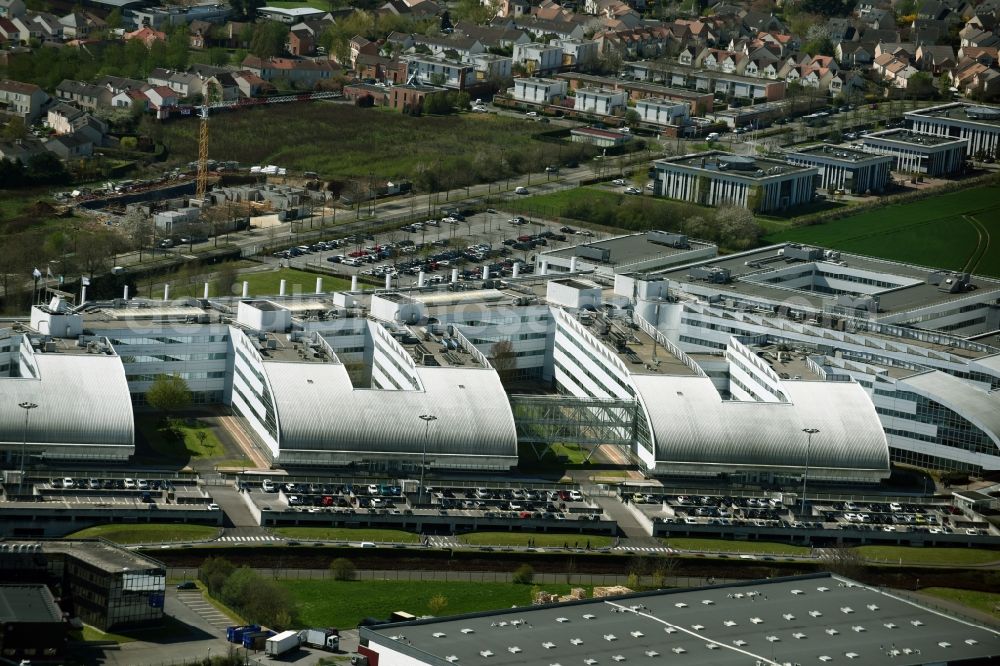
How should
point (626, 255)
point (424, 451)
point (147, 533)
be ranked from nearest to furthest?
point (147, 533)
point (424, 451)
point (626, 255)

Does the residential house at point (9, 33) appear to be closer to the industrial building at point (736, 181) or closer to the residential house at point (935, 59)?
the industrial building at point (736, 181)

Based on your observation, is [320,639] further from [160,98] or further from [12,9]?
[12,9]

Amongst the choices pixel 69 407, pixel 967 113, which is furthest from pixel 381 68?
pixel 69 407

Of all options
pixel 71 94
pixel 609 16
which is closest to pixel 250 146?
pixel 71 94

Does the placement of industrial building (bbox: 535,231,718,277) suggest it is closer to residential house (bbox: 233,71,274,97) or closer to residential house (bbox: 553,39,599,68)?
residential house (bbox: 233,71,274,97)

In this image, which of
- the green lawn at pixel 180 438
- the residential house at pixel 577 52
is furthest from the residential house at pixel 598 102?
the green lawn at pixel 180 438

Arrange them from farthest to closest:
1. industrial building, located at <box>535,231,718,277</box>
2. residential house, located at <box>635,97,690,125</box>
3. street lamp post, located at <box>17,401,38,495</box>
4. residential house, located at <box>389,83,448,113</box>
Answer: residential house, located at <box>389,83,448,113</box> < residential house, located at <box>635,97,690,125</box> < industrial building, located at <box>535,231,718,277</box> < street lamp post, located at <box>17,401,38,495</box>

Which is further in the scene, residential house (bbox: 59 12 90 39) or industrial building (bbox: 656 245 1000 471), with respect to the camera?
residential house (bbox: 59 12 90 39)

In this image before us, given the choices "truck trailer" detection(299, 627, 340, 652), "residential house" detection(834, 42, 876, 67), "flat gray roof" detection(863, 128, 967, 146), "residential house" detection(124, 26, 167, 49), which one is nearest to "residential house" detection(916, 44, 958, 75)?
"residential house" detection(834, 42, 876, 67)
